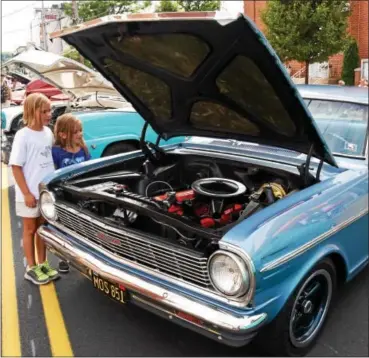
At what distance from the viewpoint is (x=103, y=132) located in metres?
5.89

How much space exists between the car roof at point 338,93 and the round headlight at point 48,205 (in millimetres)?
2151

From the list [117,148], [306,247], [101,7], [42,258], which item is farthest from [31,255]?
[101,7]

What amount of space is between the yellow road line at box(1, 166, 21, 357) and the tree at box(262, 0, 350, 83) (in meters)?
11.5

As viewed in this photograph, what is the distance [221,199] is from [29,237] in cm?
175

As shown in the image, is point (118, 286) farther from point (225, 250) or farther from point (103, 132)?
point (103, 132)

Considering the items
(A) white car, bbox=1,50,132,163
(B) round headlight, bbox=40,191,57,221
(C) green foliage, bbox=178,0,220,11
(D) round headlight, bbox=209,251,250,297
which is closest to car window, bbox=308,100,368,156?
(D) round headlight, bbox=209,251,250,297

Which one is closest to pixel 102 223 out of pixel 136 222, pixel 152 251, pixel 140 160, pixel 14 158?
pixel 136 222

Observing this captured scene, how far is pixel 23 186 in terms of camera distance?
3432 mm

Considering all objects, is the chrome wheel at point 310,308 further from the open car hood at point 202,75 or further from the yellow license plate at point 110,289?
the yellow license plate at point 110,289

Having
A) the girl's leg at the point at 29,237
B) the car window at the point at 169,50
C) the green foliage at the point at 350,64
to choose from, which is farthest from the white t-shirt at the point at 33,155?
the green foliage at the point at 350,64

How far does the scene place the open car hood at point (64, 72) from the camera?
7.14 m

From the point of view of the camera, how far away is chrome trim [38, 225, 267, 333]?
214 cm

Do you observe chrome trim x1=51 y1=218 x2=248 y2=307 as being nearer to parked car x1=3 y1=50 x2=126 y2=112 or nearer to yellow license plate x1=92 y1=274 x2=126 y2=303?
yellow license plate x1=92 y1=274 x2=126 y2=303

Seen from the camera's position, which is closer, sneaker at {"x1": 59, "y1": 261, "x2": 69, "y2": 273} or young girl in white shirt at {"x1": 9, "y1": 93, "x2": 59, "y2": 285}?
young girl in white shirt at {"x1": 9, "y1": 93, "x2": 59, "y2": 285}
